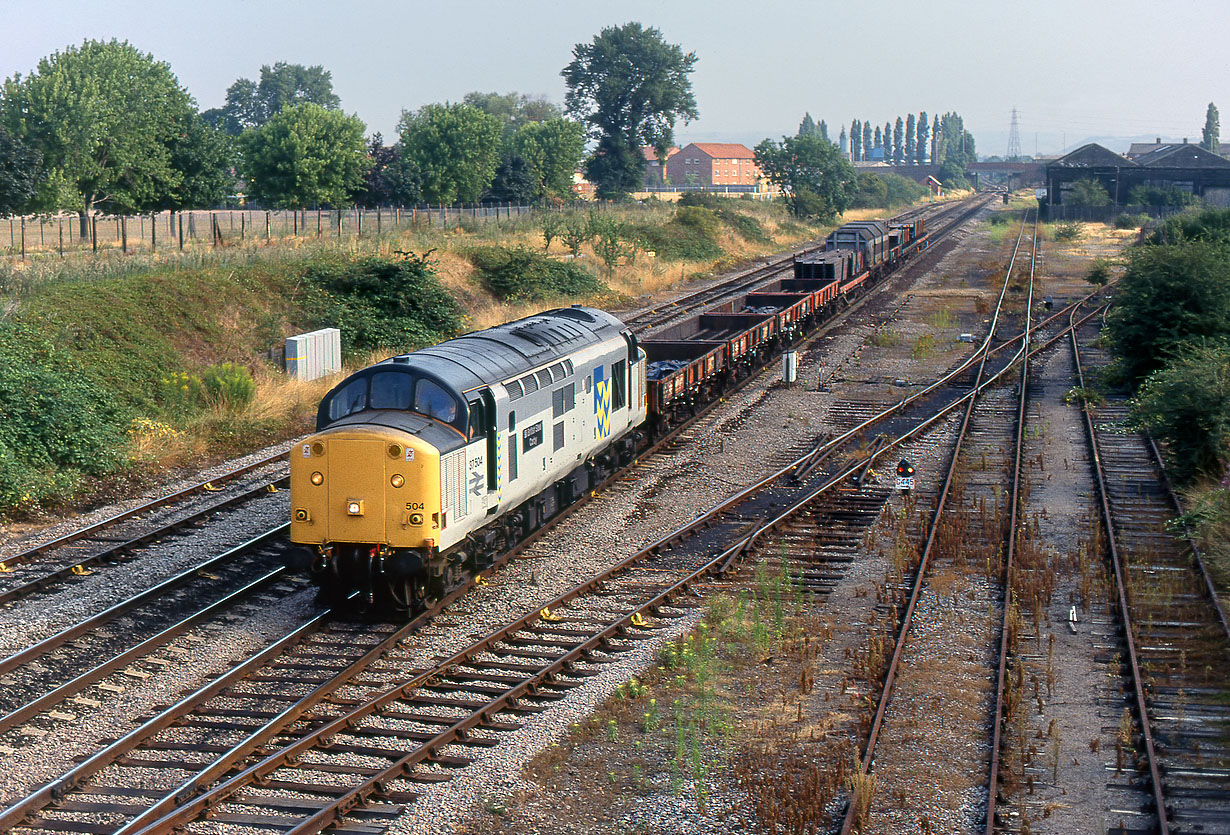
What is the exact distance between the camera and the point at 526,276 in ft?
141

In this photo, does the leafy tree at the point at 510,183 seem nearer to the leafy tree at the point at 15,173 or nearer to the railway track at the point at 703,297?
the railway track at the point at 703,297

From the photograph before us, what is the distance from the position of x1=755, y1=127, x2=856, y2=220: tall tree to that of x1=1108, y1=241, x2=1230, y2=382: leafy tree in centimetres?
6694

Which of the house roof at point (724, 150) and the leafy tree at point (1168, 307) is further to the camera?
the house roof at point (724, 150)

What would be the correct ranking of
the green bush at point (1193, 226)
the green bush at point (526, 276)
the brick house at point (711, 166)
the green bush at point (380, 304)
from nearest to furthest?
the green bush at point (380, 304), the green bush at point (526, 276), the green bush at point (1193, 226), the brick house at point (711, 166)

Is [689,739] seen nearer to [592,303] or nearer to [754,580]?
[754,580]

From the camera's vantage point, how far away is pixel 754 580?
1570 cm

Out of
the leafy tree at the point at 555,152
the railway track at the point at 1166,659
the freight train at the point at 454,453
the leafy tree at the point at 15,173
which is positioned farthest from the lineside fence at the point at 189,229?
the leafy tree at the point at 555,152

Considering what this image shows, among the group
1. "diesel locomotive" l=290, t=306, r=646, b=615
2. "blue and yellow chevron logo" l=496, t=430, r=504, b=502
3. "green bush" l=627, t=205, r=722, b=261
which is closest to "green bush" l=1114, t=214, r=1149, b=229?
"green bush" l=627, t=205, r=722, b=261

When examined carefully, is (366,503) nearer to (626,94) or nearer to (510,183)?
(510,183)

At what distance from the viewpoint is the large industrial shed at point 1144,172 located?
308 ft

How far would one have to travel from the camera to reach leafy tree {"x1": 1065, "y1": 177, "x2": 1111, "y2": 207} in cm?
9706

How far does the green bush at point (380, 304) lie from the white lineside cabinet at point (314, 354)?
6.23 feet

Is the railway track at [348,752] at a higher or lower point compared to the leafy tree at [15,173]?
lower

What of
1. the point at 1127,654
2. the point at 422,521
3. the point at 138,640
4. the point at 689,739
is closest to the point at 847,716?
the point at 689,739
